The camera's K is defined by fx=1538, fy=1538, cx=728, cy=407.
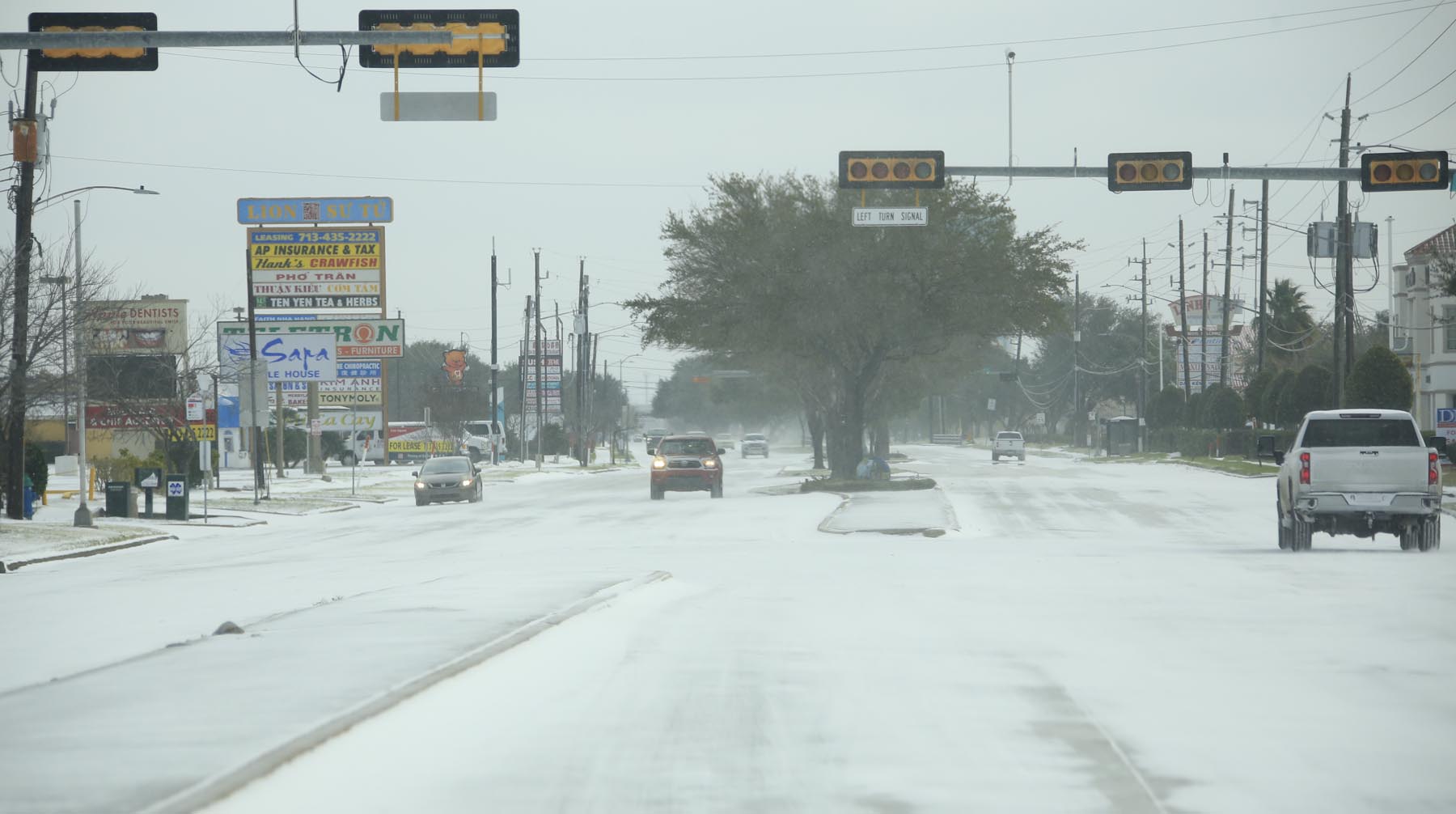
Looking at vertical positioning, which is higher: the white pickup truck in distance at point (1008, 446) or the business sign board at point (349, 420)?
the business sign board at point (349, 420)

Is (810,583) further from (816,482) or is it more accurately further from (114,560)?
(816,482)

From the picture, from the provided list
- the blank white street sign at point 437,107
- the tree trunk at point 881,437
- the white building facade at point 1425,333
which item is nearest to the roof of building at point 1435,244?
the white building facade at point 1425,333

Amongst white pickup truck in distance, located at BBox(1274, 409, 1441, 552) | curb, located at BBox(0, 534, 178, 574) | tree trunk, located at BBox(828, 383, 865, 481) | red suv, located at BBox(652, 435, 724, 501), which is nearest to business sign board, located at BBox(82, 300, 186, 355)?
red suv, located at BBox(652, 435, 724, 501)

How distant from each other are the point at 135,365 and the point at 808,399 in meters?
31.8

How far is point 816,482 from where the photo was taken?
4941 centimetres

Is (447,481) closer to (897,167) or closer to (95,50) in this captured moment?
(897,167)

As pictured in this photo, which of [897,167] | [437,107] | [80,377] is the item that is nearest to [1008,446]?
[80,377]

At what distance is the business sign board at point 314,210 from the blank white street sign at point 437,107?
5379cm

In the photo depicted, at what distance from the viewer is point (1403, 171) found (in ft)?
82.3

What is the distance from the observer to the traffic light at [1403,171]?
24922mm

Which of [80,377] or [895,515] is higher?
[80,377]

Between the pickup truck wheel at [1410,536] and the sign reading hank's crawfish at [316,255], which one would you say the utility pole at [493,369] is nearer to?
the sign reading hank's crawfish at [316,255]

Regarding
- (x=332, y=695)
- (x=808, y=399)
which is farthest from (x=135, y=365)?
(x=332, y=695)

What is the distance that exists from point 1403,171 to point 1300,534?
275 inches
